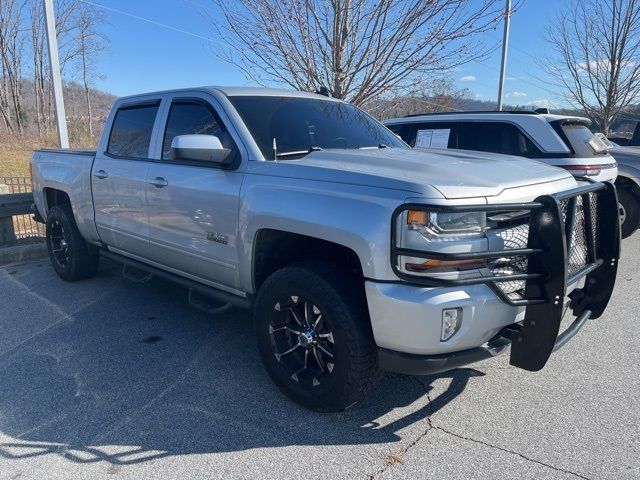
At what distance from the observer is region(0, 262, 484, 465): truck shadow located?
284cm

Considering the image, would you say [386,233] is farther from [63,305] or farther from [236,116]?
[63,305]

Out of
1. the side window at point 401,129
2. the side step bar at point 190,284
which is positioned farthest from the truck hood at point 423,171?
the side window at point 401,129

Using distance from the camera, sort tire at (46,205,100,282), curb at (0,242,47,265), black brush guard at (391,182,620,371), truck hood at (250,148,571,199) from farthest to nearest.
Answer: curb at (0,242,47,265)
tire at (46,205,100,282)
truck hood at (250,148,571,199)
black brush guard at (391,182,620,371)

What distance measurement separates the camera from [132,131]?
4715 mm

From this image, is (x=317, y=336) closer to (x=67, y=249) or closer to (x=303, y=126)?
(x=303, y=126)

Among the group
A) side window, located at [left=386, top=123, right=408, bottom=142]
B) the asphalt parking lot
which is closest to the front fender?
the asphalt parking lot

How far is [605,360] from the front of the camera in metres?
3.78

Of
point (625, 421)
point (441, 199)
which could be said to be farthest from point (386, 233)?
point (625, 421)

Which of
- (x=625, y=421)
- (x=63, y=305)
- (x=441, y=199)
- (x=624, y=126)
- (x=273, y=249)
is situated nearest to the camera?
(x=441, y=199)

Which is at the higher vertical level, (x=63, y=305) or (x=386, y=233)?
(x=386, y=233)

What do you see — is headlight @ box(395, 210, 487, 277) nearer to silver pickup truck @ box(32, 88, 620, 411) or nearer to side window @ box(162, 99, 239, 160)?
silver pickup truck @ box(32, 88, 620, 411)

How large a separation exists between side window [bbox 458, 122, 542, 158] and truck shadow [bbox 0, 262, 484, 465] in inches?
156

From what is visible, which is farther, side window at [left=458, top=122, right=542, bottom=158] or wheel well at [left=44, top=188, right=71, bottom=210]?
side window at [left=458, top=122, right=542, bottom=158]

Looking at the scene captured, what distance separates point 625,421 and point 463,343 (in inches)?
49.3
